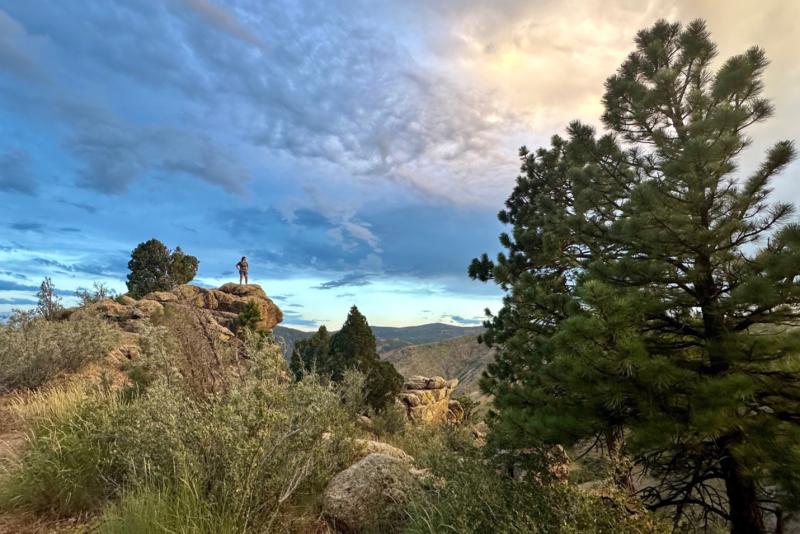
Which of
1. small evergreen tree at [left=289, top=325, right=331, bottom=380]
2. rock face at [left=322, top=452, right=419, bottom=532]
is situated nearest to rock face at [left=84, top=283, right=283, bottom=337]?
small evergreen tree at [left=289, top=325, right=331, bottom=380]

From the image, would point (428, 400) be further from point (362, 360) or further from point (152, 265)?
point (152, 265)

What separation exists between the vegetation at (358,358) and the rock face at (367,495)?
16362 millimetres

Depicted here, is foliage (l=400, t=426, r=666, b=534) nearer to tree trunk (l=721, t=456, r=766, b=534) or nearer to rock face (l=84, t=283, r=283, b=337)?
tree trunk (l=721, t=456, r=766, b=534)

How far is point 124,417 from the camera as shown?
6.13 m

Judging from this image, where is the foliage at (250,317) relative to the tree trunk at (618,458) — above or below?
above

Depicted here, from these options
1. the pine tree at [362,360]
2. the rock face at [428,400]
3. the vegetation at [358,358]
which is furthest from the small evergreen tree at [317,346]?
the rock face at [428,400]

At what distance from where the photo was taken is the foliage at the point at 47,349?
11250 millimetres

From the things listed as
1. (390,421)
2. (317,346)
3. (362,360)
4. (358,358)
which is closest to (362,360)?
(362,360)

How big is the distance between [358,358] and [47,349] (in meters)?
16.0

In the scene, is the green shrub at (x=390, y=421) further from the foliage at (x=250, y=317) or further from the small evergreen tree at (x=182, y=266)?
the small evergreen tree at (x=182, y=266)

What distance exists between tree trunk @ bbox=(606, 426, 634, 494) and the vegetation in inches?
687

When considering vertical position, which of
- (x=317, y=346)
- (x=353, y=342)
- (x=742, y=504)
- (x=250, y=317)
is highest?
(x=250, y=317)

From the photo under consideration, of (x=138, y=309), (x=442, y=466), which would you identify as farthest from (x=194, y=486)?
(x=138, y=309)

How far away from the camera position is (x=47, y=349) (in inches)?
462
